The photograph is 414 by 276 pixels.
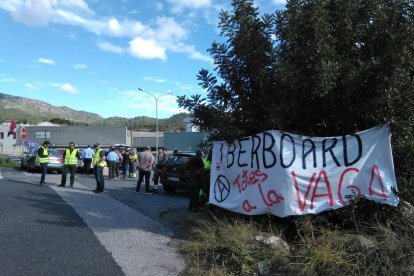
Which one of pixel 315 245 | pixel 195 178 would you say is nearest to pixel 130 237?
pixel 315 245

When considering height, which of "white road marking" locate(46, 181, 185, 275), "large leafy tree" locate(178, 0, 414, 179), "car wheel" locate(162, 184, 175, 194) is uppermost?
"large leafy tree" locate(178, 0, 414, 179)

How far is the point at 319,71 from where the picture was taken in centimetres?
667

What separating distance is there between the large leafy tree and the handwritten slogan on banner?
343 millimetres

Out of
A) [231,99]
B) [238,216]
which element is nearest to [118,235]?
[238,216]

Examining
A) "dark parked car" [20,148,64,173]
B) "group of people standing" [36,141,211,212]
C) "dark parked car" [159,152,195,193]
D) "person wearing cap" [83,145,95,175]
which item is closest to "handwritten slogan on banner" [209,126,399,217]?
"group of people standing" [36,141,211,212]

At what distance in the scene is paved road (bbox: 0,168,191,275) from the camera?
602 cm

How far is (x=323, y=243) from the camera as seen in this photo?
593 centimetres

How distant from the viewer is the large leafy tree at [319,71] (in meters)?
6.66

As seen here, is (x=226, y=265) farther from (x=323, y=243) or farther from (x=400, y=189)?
(x=400, y=189)

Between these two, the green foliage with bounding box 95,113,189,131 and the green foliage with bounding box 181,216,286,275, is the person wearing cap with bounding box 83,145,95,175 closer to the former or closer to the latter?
the green foliage with bounding box 181,216,286,275

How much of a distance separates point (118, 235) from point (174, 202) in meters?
5.32

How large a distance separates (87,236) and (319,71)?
4510 mm

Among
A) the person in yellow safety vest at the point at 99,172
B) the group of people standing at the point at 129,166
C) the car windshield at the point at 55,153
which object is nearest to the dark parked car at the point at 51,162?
the car windshield at the point at 55,153

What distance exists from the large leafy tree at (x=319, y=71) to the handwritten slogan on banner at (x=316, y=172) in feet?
1.12
